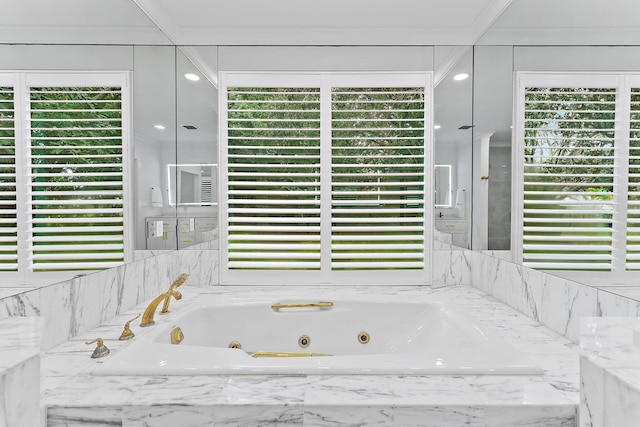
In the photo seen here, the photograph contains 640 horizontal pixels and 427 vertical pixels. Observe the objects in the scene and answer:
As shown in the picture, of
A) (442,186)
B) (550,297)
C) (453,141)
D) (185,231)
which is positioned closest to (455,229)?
(442,186)

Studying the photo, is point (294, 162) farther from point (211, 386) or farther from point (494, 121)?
point (211, 386)

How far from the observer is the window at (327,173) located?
7.60 feet

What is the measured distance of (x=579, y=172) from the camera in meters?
1.29

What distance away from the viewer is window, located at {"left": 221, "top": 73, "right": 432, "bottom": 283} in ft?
7.60

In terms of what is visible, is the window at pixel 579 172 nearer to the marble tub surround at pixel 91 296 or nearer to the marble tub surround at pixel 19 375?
the marble tub surround at pixel 19 375

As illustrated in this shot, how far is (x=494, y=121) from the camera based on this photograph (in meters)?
1.95

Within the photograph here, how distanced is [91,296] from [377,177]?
1781 millimetres

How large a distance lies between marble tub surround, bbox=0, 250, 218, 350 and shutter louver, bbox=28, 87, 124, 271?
0.28 ft

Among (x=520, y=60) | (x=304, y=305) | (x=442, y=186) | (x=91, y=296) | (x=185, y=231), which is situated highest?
(x=520, y=60)

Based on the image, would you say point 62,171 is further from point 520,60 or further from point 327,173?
point 520,60
